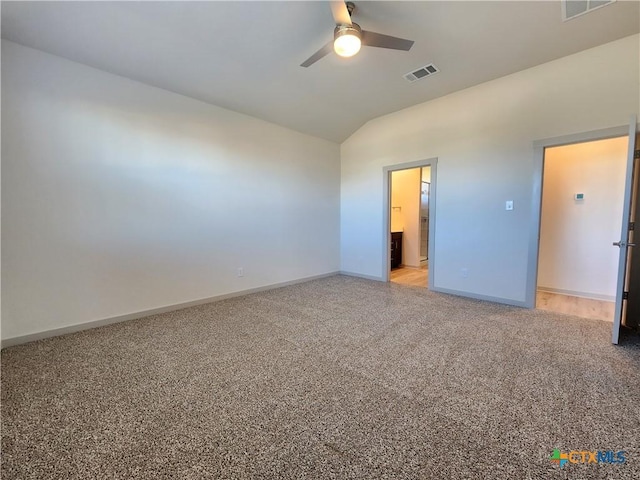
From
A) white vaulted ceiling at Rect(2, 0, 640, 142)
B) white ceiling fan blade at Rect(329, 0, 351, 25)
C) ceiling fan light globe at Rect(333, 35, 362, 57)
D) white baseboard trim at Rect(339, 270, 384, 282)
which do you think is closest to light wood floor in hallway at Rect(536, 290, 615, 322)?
white baseboard trim at Rect(339, 270, 384, 282)

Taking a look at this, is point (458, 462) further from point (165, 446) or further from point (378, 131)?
point (378, 131)

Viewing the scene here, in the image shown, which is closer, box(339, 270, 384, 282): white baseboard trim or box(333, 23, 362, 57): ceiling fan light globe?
box(333, 23, 362, 57): ceiling fan light globe

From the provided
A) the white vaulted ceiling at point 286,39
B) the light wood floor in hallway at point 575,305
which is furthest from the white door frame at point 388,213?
the white vaulted ceiling at point 286,39

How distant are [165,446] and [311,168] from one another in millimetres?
4480

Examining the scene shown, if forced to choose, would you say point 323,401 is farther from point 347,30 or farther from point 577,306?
point 577,306

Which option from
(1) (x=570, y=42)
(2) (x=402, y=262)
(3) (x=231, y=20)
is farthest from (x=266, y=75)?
(2) (x=402, y=262)

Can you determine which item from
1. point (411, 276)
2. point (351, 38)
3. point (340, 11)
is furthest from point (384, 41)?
point (411, 276)

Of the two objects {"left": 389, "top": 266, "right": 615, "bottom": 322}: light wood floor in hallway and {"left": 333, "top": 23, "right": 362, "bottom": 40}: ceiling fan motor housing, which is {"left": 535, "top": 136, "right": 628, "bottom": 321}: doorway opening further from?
{"left": 333, "top": 23, "right": 362, "bottom": 40}: ceiling fan motor housing

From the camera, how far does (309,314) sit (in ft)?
10.8

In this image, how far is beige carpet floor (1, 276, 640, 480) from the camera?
126 cm

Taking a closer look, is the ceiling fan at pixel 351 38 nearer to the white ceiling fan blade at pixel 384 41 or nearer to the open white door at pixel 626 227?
the white ceiling fan blade at pixel 384 41

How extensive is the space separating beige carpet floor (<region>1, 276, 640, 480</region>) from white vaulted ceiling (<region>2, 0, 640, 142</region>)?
288 cm

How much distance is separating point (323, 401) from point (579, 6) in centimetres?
379

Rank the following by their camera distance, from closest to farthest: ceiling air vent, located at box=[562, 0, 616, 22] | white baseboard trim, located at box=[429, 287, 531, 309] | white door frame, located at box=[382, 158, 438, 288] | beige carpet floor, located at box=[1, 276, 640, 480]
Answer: beige carpet floor, located at box=[1, 276, 640, 480] < ceiling air vent, located at box=[562, 0, 616, 22] < white baseboard trim, located at box=[429, 287, 531, 309] < white door frame, located at box=[382, 158, 438, 288]
